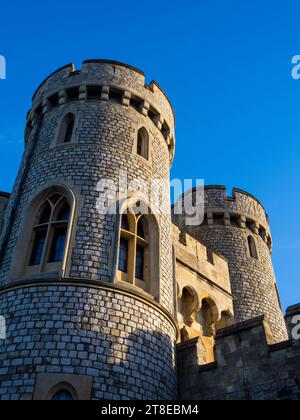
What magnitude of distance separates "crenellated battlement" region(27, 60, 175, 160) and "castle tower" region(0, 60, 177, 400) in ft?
0.13

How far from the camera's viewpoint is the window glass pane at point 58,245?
30.6 feet

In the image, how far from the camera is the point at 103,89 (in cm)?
1259

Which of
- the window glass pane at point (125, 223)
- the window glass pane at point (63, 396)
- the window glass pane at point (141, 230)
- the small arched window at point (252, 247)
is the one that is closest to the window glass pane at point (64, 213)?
A: the window glass pane at point (125, 223)

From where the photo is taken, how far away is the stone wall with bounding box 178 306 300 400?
7898 millimetres

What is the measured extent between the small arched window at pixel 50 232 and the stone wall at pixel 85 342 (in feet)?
3.34

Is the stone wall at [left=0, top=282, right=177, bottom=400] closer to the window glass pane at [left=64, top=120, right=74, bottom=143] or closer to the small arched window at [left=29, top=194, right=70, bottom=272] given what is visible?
the small arched window at [left=29, top=194, right=70, bottom=272]

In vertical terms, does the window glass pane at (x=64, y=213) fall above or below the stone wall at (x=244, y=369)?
above

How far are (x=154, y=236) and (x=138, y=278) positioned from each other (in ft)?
4.38

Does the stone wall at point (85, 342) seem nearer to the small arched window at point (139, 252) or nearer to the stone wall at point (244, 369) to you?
the stone wall at point (244, 369)

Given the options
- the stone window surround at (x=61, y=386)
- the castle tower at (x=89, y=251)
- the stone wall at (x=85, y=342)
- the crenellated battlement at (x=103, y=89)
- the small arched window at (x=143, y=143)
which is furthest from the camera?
the crenellated battlement at (x=103, y=89)

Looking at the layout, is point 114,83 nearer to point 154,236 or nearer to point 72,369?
point 154,236

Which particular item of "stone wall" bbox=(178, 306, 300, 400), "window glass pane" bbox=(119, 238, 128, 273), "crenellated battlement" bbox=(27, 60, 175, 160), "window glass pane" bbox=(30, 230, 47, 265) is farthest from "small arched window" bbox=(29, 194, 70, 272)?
"crenellated battlement" bbox=(27, 60, 175, 160)

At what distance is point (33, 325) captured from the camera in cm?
788

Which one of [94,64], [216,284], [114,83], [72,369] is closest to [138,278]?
[72,369]
